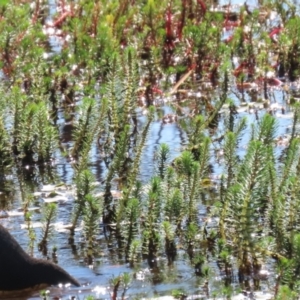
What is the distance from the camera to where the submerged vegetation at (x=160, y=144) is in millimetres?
5363

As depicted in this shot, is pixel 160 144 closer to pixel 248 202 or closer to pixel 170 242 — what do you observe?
pixel 170 242

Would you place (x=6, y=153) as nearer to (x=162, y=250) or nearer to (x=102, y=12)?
(x=162, y=250)

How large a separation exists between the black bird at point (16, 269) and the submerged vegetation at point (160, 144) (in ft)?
0.43

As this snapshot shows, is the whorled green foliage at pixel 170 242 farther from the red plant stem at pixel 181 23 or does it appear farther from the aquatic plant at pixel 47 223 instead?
the red plant stem at pixel 181 23

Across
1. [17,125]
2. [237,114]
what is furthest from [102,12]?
[17,125]

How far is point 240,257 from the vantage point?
17.3 feet

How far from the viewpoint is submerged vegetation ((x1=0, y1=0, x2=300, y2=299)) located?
536cm

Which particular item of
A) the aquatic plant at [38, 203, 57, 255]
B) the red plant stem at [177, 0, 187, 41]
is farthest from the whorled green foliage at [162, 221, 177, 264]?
the red plant stem at [177, 0, 187, 41]

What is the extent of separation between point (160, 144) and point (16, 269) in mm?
2075

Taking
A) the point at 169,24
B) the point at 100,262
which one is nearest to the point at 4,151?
the point at 100,262

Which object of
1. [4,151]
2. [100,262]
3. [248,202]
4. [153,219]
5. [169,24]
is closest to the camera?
[248,202]

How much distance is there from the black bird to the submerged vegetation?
130mm

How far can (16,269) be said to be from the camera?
5.61 m

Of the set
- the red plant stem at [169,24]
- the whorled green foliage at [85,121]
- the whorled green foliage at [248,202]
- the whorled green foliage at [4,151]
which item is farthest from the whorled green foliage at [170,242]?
the red plant stem at [169,24]
